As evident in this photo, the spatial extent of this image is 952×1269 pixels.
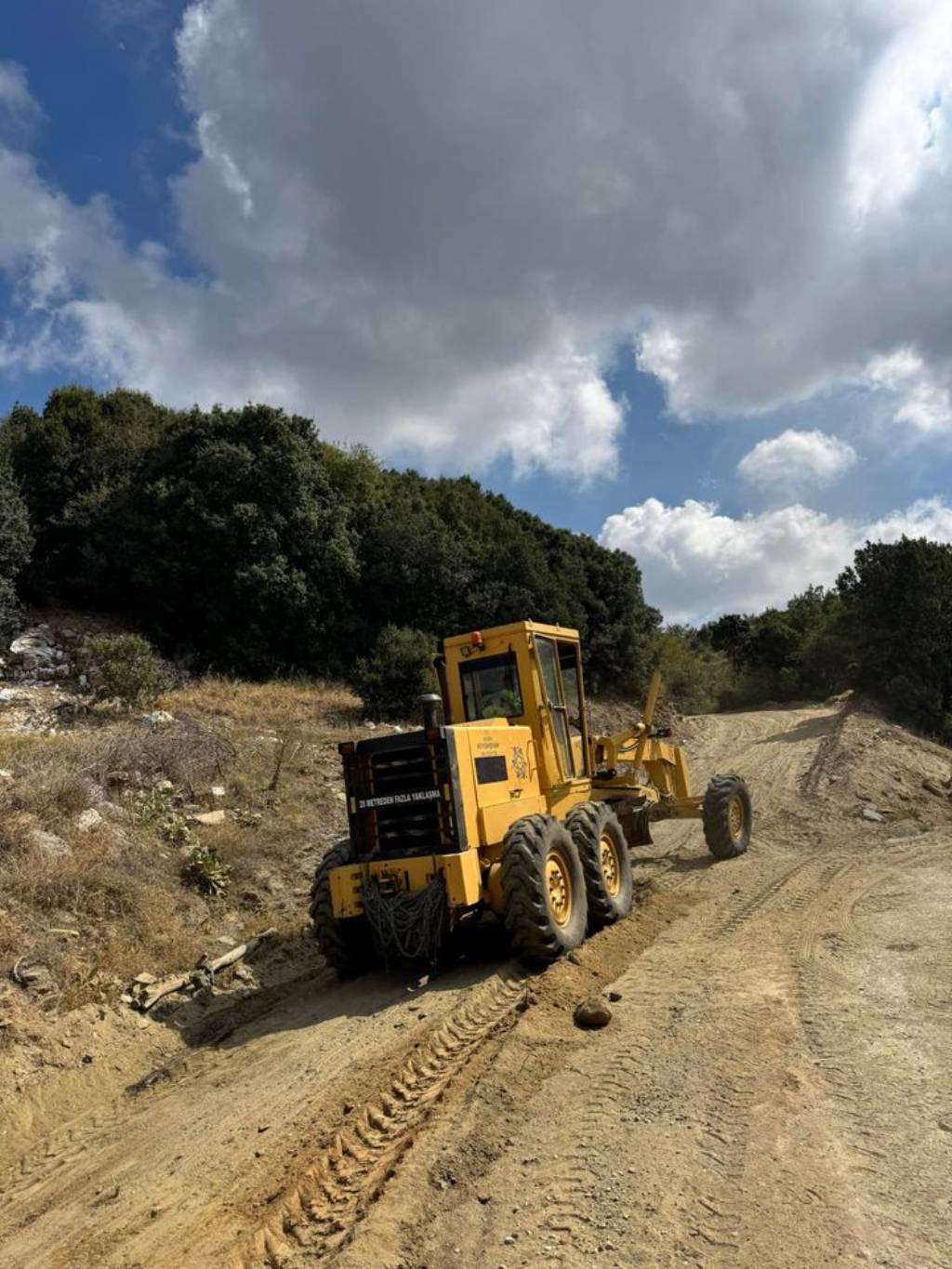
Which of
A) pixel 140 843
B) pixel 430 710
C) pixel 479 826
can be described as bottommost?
pixel 479 826

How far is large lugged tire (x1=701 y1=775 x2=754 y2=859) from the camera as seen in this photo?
11.7m

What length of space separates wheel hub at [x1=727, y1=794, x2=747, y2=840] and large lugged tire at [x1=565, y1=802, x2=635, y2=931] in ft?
11.0

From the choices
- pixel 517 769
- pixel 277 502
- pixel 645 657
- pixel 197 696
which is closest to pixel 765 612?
pixel 645 657

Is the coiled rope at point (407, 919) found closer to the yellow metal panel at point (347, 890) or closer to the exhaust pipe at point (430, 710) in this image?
the yellow metal panel at point (347, 890)

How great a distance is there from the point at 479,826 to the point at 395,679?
43.6 feet

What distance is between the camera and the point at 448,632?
87.2 feet

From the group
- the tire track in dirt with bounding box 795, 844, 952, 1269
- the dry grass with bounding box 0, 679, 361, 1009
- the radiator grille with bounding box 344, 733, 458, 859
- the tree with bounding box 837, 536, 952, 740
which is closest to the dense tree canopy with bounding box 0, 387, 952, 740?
the tree with bounding box 837, 536, 952, 740

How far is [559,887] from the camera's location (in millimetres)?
7789

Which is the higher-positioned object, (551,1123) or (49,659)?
(49,659)

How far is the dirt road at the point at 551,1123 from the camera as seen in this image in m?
3.51

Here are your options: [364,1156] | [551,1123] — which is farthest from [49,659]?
[551,1123]

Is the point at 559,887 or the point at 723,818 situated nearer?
the point at 559,887

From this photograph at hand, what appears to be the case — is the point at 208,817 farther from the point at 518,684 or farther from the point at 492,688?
the point at 518,684

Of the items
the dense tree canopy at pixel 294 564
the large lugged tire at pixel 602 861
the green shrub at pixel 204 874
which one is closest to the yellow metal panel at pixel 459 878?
the large lugged tire at pixel 602 861
